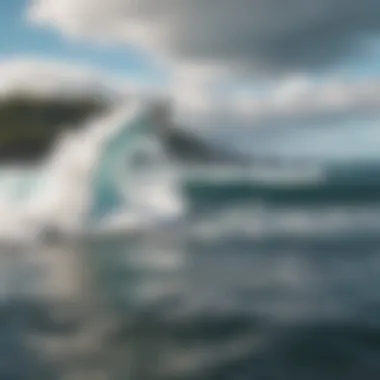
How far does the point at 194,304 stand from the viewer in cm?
600

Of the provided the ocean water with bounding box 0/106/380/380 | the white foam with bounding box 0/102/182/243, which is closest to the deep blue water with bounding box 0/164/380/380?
the ocean water with bounding box 0/106/380/380

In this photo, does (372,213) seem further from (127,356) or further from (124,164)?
(127,356)

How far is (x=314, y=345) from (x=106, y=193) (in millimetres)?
7900

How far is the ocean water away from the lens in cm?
455

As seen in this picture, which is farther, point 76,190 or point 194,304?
point 76,190

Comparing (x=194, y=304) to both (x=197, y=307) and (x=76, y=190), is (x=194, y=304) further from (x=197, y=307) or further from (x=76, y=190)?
(x=76, y=190)

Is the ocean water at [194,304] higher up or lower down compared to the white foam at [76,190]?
lower down

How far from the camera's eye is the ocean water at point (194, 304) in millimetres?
4547

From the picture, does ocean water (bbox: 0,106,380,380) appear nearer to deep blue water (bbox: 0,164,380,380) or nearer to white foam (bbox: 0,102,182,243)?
deep blue water (bbox: 0,164,380,380)

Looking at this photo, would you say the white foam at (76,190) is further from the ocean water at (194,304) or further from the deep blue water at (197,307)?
the deep blue water at (197,307)

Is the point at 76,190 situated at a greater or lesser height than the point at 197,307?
greater

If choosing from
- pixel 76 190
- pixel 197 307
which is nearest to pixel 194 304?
pixel 197 307

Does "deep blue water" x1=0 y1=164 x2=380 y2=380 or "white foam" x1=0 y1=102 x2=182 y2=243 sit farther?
"white foam" x1=0 y1=102 x2=182 y2=243

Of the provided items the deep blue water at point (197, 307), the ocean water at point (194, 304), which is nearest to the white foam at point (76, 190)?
the ocean water at point (194, 304)
